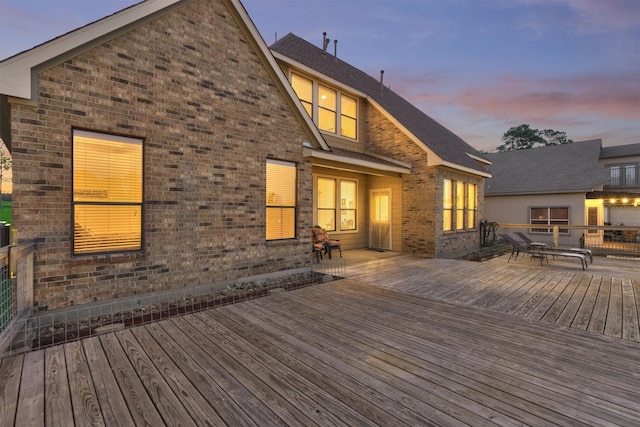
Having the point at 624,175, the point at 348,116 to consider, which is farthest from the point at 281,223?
the point at 624,175

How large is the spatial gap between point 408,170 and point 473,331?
24.9 ft

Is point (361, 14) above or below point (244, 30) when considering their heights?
above

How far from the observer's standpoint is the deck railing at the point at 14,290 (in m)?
3.14

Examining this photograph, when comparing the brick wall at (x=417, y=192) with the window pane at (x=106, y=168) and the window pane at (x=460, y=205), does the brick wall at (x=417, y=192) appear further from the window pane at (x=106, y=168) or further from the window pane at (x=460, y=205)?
the window pane at (x=106, y=168)

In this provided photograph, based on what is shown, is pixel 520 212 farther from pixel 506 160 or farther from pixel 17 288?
pixel 17 288

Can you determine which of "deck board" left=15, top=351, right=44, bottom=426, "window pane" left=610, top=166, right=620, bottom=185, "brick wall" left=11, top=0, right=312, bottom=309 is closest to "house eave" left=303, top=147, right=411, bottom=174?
"brick wall" left=11, top=0, right=312, bottom=309

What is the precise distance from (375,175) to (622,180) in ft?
70.8

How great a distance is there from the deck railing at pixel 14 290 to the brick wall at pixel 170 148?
152 millimetres

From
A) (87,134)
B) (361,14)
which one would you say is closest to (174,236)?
(87,134)

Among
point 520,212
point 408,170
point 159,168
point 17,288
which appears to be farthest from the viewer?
point 520,212

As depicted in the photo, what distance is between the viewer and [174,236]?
16.9 ft

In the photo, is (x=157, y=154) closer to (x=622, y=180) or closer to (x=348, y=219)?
(x=348, y=219)

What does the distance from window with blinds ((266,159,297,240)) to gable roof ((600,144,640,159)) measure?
2607 centimetres

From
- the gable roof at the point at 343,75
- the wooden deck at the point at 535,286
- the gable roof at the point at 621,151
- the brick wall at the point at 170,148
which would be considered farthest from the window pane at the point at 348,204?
the gable roof at the point at 621,151
